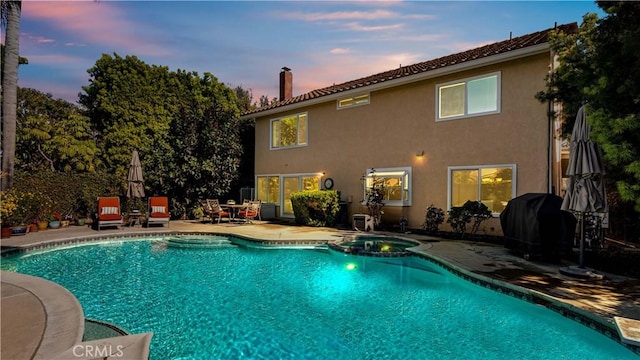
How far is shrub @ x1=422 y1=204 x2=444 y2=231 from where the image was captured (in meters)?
11.8

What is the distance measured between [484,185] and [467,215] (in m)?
1.33

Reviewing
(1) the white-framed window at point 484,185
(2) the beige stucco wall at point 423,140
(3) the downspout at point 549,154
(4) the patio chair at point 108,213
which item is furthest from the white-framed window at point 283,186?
(3) the downspout at point 549,154

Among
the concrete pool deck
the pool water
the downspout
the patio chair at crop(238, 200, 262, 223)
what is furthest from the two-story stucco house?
the pool water

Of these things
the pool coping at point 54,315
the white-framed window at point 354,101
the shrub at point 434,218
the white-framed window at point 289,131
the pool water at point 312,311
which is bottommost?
the pool water at point 312,311

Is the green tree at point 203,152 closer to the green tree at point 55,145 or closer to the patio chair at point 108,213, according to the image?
the patio chair at point 108,213

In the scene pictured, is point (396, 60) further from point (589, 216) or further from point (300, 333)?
point (300, 333)

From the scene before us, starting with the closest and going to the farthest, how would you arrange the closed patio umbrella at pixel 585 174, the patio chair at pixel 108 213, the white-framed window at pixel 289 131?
1. the closed patio umbrella at pixel 585 174
2. the patio chair at pixel 108 213
3. the white-framed window at pixel 289 131

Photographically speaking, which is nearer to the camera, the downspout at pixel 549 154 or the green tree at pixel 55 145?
the downspout at pixel 549 154

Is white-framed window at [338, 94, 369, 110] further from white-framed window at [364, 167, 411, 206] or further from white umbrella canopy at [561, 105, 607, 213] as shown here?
white umbrella canopy at [561, 105, 607, 213]

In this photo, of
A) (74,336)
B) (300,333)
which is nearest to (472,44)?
(300,333)

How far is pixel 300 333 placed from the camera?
15.7 feet

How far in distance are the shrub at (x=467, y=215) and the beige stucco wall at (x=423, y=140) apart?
54cm

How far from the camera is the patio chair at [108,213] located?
1258 cm

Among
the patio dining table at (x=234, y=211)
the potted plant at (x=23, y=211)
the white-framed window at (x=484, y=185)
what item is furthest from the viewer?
the patio dining table at (x=234, y=211)
